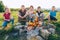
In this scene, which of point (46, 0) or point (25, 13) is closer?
point (25, 13)

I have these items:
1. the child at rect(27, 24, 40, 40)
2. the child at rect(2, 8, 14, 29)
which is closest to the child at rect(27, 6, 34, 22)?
the child at rect(27, 24, 40, 40)

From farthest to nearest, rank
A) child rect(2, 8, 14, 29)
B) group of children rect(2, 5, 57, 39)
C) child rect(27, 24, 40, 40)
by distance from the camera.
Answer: child rect(2, 8, 14, 29) → group of children rect(2, 5, 57, 39) → child rect(27, 24, 40, 40)

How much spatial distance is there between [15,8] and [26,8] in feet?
1.70

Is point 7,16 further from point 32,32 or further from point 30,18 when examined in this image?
point 32,32

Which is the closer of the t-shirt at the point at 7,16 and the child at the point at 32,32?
the child at the point at 32,32

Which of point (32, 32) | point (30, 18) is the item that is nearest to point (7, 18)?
point (30, 18)

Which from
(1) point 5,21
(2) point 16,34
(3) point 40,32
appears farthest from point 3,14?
(3) point 40,32

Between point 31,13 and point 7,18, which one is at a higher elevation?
point 31,13

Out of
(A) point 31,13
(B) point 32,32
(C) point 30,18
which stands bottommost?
(B) point 32,32

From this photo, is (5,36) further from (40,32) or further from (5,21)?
(40,32)

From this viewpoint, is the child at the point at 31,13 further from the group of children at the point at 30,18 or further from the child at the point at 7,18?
the child at the point at 7,18

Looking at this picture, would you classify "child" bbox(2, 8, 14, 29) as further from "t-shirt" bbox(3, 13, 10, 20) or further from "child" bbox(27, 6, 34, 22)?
"child" bbox(27, 6, 34, 22)

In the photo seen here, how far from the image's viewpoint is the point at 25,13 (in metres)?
9.72

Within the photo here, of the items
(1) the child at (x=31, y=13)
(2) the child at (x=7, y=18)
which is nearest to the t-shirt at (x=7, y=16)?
(2) the child at (x=7, y=18)
